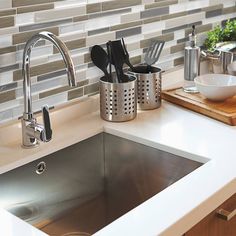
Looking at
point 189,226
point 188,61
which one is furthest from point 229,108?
point 189,226

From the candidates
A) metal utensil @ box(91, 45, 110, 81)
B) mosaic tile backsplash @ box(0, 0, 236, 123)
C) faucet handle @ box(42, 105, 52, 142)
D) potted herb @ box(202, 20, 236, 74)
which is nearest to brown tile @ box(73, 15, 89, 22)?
mosaic tile backsplash @ box(0, 0, 236, 123)

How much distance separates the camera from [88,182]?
1931 millimetres

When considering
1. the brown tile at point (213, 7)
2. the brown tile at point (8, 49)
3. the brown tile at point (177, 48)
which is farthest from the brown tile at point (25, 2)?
the brown tile at point (213, 7)

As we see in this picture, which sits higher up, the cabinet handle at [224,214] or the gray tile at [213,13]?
the gray tile at [213,13]

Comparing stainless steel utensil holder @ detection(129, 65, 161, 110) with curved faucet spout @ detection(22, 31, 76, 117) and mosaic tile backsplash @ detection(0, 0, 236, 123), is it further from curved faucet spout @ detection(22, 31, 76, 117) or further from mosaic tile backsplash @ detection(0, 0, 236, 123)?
curved faucet spout @ detection(22, 31, 76, 117)

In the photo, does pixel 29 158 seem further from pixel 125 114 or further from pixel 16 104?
pixel 125 114

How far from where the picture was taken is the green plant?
2.48 meters

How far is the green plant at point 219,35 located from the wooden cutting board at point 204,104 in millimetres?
379

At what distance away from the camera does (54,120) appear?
1.90m

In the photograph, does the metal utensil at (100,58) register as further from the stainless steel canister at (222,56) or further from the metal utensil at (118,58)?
the stainless steel canister at (222,56)

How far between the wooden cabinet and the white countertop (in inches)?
1.1

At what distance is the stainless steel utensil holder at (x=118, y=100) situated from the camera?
1908 mm

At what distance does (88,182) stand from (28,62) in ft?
1.61

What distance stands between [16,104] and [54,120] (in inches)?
6.5
